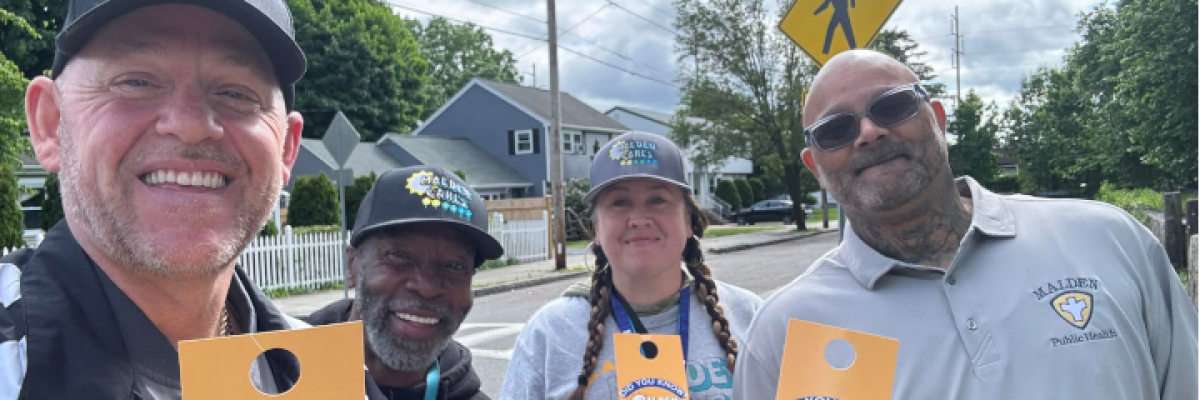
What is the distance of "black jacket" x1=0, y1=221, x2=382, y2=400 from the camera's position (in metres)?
1.15

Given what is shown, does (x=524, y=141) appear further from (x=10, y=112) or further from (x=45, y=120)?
(x=45, y=120)

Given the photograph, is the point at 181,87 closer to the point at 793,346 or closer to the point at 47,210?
the point at 793,346

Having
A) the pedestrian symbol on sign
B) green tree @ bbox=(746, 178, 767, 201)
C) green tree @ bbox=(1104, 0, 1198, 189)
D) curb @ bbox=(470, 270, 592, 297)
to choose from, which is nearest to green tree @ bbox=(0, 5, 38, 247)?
curb @ bbox=(470, 270, 592, 297)

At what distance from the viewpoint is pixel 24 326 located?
1.17 metres

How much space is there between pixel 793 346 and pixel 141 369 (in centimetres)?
116

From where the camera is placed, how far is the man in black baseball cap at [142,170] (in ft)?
4.20

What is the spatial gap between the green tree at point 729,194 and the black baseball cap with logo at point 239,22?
44.7m

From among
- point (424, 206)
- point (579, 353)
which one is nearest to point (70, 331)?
point (424, 206)

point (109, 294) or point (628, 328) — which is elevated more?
point (109, 294)

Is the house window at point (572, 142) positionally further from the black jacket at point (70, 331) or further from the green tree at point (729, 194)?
the black jacket at point (70, 331)

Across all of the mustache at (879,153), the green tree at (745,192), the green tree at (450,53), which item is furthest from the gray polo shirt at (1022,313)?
the green tree at (450,53)

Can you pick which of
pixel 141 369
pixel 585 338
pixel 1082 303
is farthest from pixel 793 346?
pixel 585 338

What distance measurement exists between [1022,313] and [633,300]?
1182mm

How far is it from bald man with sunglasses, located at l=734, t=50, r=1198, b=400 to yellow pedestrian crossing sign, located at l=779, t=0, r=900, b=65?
6.82ft
